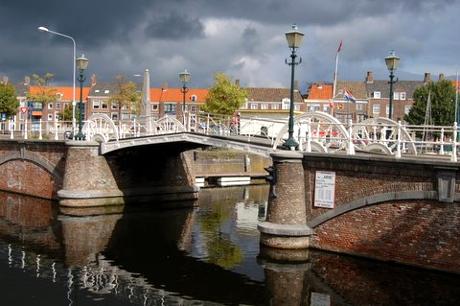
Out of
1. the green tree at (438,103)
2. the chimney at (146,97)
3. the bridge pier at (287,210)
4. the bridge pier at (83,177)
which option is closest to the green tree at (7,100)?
the chimney at (146,97)

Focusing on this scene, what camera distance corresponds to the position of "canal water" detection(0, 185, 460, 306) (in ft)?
51.4

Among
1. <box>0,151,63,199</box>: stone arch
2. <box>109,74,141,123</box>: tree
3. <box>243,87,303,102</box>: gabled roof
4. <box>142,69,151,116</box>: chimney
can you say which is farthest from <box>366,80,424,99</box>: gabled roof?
<box>0,151,63,199</box>: stone arch

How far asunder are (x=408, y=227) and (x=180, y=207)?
58.7ft

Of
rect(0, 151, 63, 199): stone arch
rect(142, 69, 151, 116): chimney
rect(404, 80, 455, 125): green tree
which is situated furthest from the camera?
rect(404, 80, 455, 125): green tree

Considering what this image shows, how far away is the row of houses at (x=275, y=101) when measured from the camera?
8944cm

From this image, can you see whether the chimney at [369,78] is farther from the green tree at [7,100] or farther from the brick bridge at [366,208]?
the brick bridge at [366,208]

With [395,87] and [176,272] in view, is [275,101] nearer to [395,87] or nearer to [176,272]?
[395,87]

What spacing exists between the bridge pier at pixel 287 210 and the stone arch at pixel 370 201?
66 centimetres

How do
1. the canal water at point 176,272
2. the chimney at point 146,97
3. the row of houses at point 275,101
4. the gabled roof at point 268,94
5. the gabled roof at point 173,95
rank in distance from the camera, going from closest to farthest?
the canal water at point 176,272 → the chimney at point 146,97 → the row of houses at point 275,101 → the gabled roof at point 268,94 → the gabled roof at point 173,95

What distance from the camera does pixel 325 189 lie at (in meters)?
20.1

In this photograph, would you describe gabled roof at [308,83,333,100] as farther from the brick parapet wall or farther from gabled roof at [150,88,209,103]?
the brick parapet wall

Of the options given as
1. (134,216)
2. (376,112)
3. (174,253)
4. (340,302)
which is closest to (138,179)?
(134,216)

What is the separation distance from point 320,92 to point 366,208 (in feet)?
252

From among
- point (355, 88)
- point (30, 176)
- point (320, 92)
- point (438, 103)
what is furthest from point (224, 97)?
point (30, 176)
